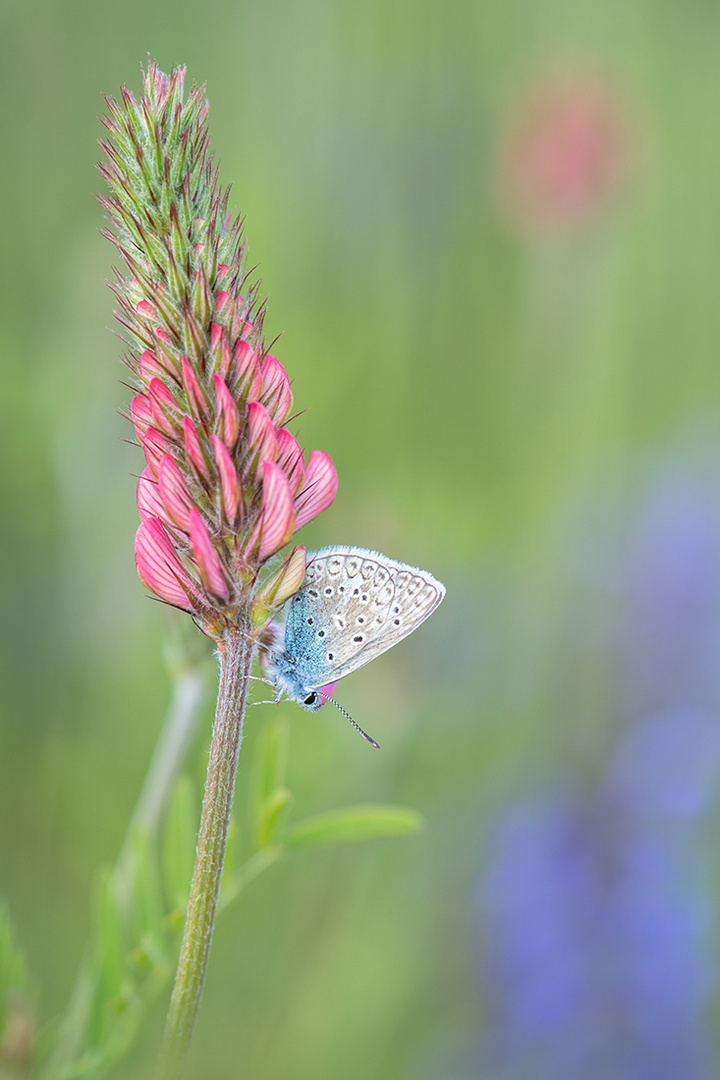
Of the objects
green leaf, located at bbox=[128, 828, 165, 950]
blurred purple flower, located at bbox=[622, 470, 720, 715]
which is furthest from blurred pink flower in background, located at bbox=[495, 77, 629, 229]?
green leaf, located at bbox=[128, 828, 165, 950]

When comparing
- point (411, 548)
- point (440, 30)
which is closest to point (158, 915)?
point (411, 548)

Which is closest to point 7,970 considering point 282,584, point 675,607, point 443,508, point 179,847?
point 179,847

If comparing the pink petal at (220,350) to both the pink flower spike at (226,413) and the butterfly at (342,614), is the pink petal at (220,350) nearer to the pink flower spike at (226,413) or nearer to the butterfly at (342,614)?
the pink flower spike at (226,413)

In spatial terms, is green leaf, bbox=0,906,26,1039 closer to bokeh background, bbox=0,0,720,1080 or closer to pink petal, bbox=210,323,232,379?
bokeh background, bbox=0,0,720,1080

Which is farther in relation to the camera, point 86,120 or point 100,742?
point 86,120

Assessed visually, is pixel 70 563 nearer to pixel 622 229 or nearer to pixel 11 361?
pixel 11 361

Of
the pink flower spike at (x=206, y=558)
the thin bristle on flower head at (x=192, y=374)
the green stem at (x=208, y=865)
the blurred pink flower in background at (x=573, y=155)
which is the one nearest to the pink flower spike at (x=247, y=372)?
the thin bristle on flower head at (x=192, y=374)
